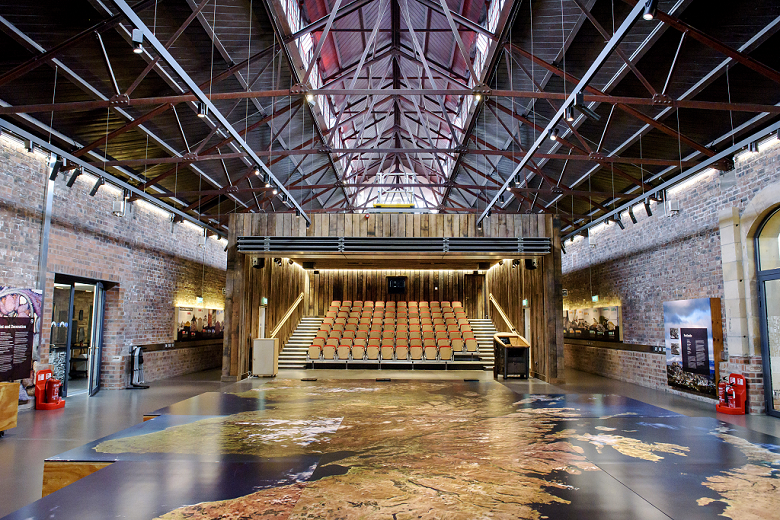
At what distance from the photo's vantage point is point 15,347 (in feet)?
24.6

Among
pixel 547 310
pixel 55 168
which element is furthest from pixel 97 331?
pixel 547 310

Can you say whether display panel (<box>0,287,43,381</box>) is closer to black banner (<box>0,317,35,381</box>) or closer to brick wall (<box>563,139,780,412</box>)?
black banner (<box>0,317,35,381</box>)

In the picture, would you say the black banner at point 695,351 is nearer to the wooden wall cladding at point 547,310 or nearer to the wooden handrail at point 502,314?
the wooden wall cladding at point 547,310

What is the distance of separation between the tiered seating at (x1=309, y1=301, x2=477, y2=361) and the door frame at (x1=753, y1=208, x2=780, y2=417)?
6.93 metres

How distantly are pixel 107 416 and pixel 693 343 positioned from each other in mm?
10514

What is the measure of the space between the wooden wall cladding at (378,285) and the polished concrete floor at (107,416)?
605 centimetres

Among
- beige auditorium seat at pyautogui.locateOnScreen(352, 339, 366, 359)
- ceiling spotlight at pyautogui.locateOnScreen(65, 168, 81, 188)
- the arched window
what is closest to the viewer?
the arched window

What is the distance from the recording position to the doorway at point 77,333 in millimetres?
9359

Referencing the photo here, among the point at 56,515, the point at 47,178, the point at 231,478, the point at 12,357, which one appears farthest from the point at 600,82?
the point at 12,357

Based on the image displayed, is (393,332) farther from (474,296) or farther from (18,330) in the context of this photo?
(18,330)

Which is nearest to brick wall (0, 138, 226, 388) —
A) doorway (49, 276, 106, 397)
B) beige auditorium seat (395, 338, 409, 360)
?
doorway (49, 276, 106, 397)

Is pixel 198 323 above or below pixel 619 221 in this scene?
below

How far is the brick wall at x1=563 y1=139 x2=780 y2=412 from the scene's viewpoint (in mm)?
7789

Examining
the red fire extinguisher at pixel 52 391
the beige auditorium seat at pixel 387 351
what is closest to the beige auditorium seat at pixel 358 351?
the beige auditorium seat at pixel 387 351
